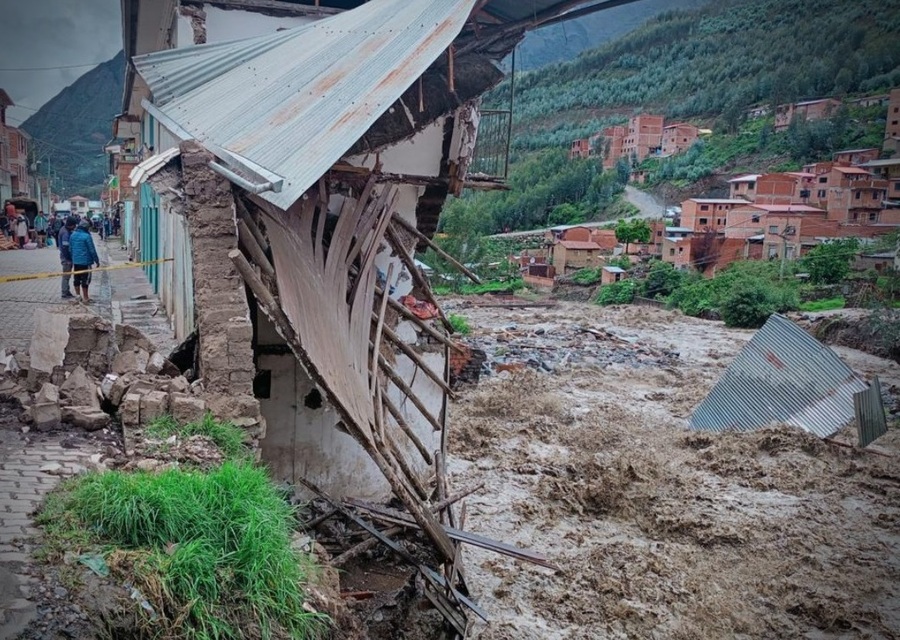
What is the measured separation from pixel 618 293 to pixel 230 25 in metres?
29.8

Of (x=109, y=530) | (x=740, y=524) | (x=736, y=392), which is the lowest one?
(x=740, y=524)

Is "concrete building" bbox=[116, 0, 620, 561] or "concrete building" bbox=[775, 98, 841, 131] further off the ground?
"concrete building" bbox=[775, 98, 841, 131]

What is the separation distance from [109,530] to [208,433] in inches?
Answer: 55.7

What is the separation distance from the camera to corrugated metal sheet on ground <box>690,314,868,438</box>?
1265 centimetres

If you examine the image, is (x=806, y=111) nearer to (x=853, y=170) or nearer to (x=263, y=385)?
(x=853, y=170)

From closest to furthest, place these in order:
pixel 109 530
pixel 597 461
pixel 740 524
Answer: pixel 109 530
pixel 740 524
pixel 597 461

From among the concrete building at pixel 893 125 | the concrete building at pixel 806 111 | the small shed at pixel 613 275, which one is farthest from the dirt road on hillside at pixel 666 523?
the concrete building at pixel 806 111

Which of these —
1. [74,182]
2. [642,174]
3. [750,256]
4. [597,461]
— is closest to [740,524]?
[597,461]

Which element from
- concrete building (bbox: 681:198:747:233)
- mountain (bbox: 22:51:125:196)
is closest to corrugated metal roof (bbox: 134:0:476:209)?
mountain (bbox: 22:51:125:196)

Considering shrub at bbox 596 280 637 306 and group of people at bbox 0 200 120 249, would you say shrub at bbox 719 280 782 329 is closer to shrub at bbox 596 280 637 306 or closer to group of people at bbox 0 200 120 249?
shrub at bbox 596 280 637 306

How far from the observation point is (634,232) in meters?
44.1

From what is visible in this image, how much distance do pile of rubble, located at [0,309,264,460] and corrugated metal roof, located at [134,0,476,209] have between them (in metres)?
1.56

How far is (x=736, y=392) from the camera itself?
14.2 m

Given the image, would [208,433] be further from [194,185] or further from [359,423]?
[194,185]
